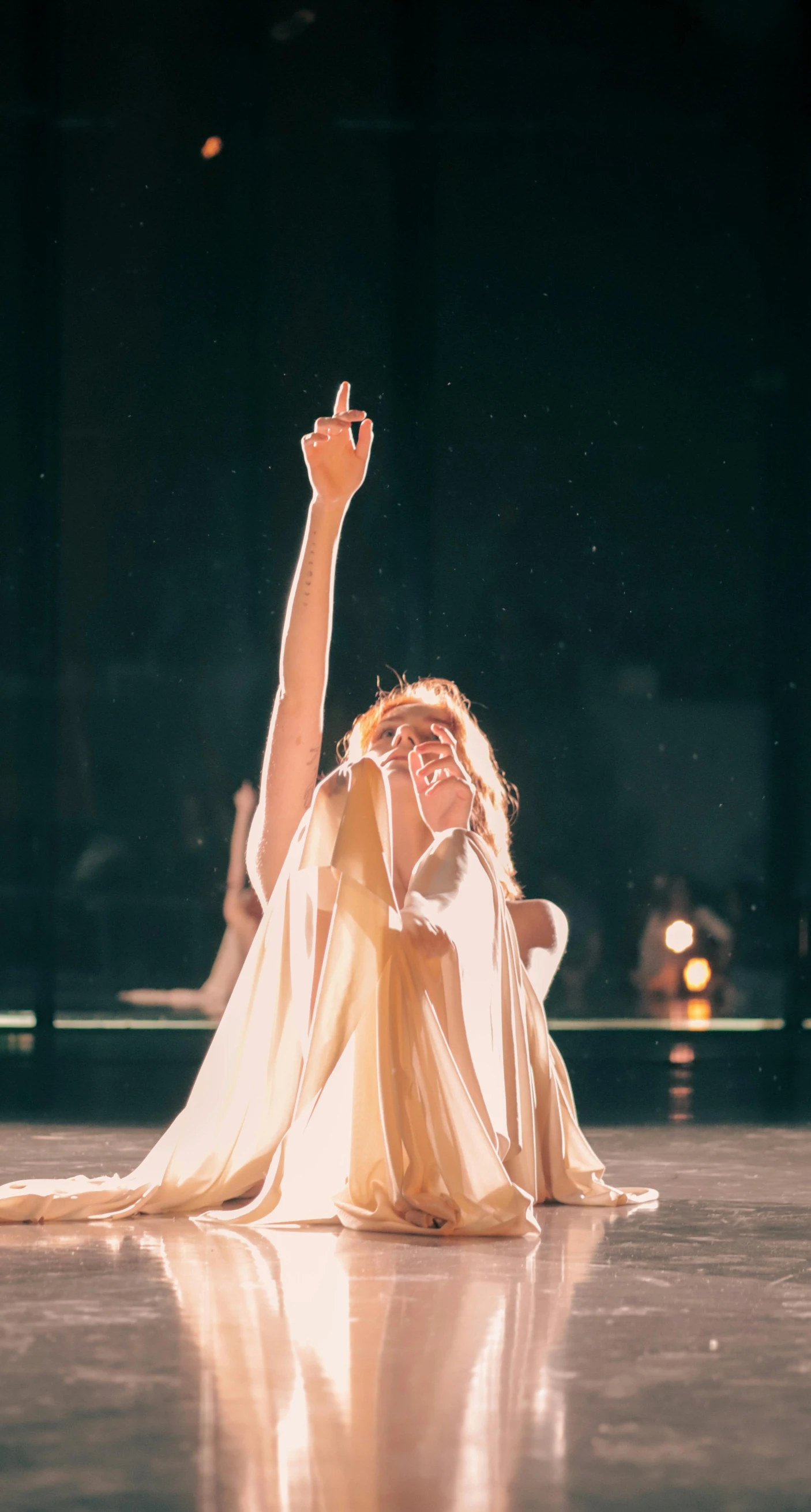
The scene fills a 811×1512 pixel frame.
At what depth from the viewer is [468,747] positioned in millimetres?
3016

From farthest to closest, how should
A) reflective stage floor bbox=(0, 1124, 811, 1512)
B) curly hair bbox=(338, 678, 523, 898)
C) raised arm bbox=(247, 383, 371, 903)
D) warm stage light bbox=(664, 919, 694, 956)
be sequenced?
warm stage light bbox=(664, 919, 694, 956), curly hair bbox=(338, 678, 523, 898), raised arm bbox=(247, 383, 371, 903), reflective stage floor bbox=(0, 1124, 811, 1512)

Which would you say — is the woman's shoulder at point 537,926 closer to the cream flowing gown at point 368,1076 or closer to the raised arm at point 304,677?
the cream flowing gown at point 368,1076

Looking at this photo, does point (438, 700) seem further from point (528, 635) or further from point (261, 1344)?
point (528, 635)

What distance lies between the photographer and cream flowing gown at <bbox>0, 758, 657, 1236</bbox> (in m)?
2.36

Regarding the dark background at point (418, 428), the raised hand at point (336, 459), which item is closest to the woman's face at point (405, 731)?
the raised hand at point (336, 459)

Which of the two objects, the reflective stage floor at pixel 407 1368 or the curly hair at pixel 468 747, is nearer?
the reflective stage floor at pixel 407 1368

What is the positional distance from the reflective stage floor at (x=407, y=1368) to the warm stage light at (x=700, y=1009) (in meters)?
4.20

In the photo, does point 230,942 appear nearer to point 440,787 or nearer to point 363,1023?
point 440,787

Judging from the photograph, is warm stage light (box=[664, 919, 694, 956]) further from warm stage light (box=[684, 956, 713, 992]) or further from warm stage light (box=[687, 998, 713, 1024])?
warm stage light (box=[687, 998, 713, 1024])

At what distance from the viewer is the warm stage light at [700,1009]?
661cm

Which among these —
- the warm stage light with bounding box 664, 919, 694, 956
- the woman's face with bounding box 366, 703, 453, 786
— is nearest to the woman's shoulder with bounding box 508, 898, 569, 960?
the woman's face with bounding box 366, 703, 453, 786

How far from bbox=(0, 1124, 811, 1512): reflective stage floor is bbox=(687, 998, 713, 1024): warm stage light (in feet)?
13.8

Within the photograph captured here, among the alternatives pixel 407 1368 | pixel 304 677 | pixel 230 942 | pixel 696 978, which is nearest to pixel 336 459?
pixel 304 677

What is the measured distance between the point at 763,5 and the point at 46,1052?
4.96 meters
